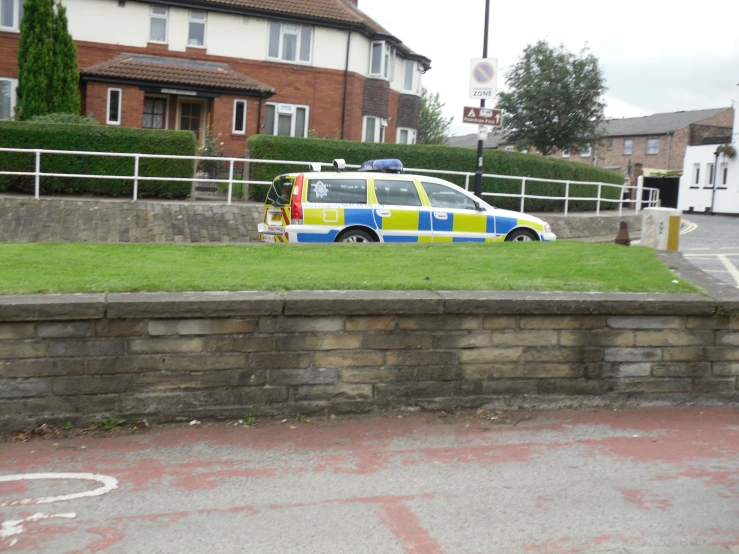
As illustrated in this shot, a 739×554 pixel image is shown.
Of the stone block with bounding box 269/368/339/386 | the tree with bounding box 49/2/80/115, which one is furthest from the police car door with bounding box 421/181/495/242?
the tree with bounding box 49/2/80/115

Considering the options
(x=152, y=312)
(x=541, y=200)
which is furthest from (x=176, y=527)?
(x=541, y=200)

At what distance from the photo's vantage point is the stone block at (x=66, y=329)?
5379 mm

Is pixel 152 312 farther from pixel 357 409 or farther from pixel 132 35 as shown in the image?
pixel 132 35

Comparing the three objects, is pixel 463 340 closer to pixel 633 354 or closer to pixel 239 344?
pixel 633 354

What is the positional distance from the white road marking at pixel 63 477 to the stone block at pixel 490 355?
8.32ft

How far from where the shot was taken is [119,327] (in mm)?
5492

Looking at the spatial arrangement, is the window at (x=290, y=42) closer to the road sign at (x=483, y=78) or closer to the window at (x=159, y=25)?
the window at (x=159, y=25)

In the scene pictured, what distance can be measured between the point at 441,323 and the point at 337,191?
24.4 ft

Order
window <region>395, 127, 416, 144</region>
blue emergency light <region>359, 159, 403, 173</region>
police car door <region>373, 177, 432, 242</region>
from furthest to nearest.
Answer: window <region>395, 127, 416, 144</region> < blue emergency light <region>359, 159, 403, 173</region> < police car door <region>373, 177, 432, 242</region>

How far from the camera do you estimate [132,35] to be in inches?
1163

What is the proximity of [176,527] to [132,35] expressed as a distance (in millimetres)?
28046

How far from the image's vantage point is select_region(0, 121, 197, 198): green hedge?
1797 centimetres

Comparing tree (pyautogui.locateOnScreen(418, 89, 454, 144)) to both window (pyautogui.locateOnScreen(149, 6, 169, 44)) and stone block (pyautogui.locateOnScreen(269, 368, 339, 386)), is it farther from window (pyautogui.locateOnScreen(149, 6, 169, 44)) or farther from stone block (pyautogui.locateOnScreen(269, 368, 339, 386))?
stone block (pyautogui.locateOnScreen(269, 368, 339, 386))

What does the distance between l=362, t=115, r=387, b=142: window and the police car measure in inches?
786
